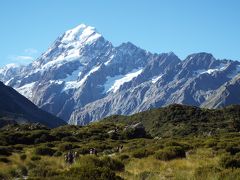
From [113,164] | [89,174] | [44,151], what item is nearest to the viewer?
[89,174]

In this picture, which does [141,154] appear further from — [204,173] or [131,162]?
[204,173]

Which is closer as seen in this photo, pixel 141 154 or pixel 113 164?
pixel 113 164

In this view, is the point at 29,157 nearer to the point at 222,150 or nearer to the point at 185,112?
the point at 222,150

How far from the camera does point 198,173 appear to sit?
19.0 meters

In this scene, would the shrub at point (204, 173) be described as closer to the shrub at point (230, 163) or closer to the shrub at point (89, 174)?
the shrub at point (230, 163)

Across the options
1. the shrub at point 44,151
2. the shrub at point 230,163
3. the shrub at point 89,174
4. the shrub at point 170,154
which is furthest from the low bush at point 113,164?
the shrub at point 44,151

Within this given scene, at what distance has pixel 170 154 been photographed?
26.4 metres

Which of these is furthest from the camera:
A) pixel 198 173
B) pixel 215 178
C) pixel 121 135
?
pixel 121 135

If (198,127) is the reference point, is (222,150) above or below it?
below

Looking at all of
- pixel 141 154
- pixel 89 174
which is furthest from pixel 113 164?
pixel 89 174

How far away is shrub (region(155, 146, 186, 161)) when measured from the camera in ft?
85.9

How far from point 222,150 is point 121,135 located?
3309 cm

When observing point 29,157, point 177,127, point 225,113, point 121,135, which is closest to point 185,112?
point 225,113

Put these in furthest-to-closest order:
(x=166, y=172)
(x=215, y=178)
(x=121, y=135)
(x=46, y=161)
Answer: (x=121, y=135), (x=46, y=161), (x=166, y=172), (x=215, y=178)
